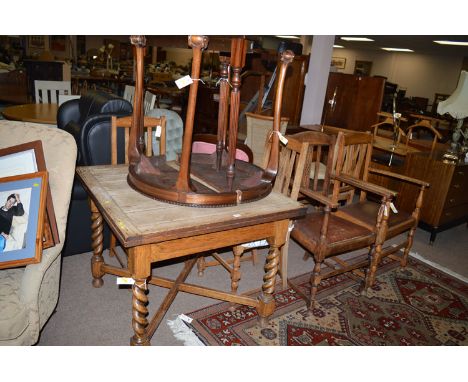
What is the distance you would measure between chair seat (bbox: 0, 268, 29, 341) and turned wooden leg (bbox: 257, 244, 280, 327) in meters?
1.17

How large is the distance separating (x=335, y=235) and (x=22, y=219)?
1748 millimetres

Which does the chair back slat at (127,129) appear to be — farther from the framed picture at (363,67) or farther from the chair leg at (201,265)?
the framed picture at (363,67)

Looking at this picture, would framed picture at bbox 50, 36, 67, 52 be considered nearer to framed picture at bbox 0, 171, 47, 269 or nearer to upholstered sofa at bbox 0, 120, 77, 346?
upholstered sofa at bbox 0, 120, 77, 346

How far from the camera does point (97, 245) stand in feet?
7.68

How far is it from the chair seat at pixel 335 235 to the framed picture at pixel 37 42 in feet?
42.7

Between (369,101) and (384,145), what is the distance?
2.98 ft

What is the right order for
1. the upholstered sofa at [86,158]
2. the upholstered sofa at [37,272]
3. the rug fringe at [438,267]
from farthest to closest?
the rug fringe at [438,267] < the upholstered sofa at [86,158] < the upholstered sofa at [37,272]

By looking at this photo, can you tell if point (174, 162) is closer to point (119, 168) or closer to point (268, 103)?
point (119, 168)

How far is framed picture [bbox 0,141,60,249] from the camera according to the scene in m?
1.64

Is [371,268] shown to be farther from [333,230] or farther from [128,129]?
[128,129]

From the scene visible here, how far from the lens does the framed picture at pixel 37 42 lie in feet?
40.1

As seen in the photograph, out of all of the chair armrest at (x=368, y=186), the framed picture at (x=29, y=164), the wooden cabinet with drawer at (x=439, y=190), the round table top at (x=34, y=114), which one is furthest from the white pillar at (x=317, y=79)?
the framed picture at (x=29, y=164)

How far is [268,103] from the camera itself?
212 inches
